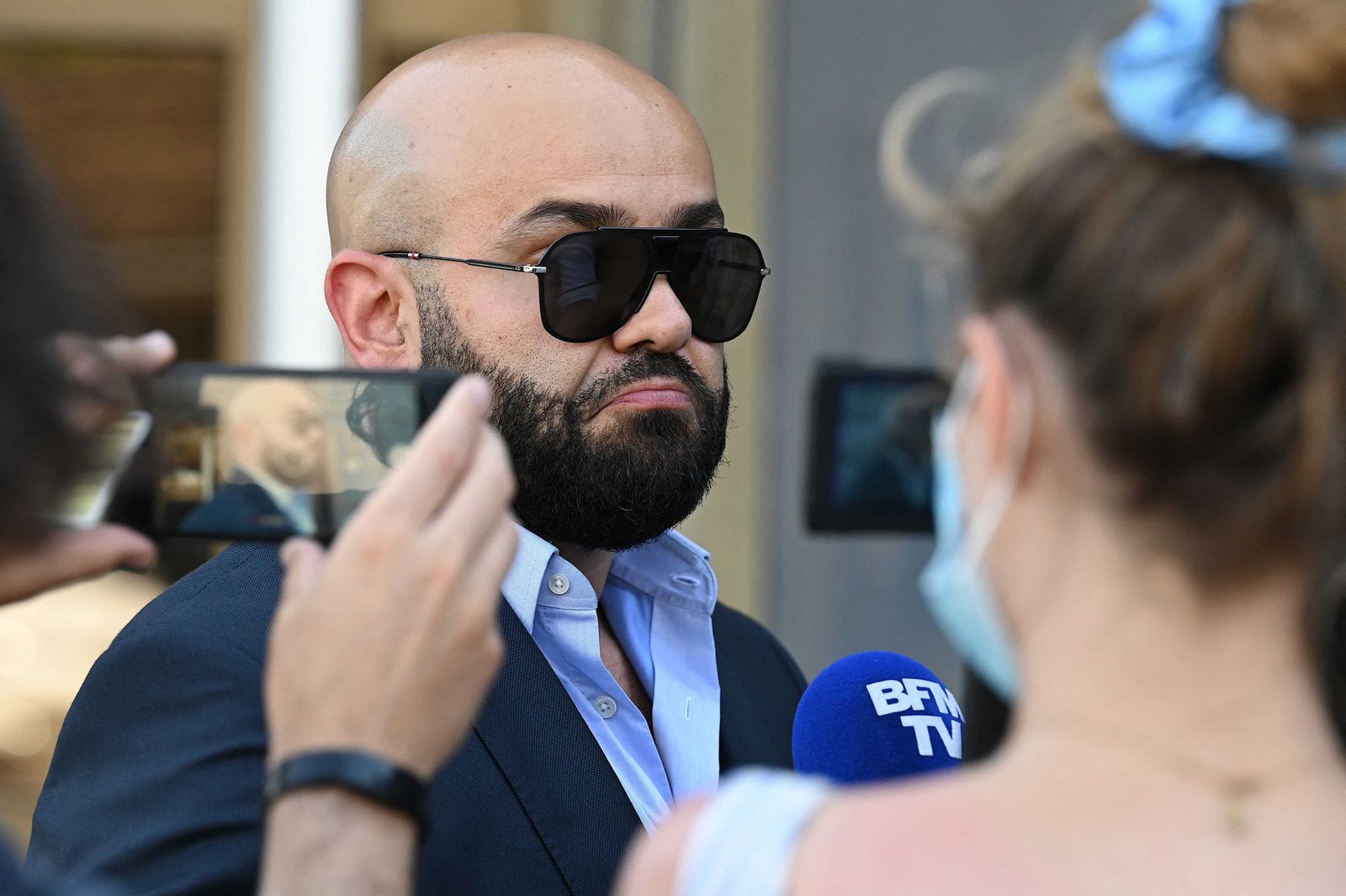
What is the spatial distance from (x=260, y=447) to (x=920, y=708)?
0.97 m

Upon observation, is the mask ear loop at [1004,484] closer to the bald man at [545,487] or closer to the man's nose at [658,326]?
the bald man at [545,487]

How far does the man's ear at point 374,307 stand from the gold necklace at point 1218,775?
159 centimetres

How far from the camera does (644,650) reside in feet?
8.34

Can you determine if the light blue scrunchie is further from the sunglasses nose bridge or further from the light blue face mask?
the sunglasses nose bridge

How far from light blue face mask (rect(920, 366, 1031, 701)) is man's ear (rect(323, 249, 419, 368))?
135 cm

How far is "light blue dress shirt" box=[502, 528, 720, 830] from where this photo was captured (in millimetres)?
2230

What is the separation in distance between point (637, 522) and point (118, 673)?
0.78 metres

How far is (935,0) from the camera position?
4988 millimetres

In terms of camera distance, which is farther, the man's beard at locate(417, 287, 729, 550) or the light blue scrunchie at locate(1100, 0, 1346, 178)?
the man's beard at locate(417, 287, 729, 550)

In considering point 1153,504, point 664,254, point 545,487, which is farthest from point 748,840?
point 664,254

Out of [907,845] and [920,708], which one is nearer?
[907,845]

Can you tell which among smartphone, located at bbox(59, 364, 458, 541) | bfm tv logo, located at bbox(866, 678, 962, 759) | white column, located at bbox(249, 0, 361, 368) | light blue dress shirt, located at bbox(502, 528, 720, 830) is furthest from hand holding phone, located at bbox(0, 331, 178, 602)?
white column, located at bbox(249, 0, 361, 368)

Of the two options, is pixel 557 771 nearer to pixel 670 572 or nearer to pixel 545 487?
pixel 545 487

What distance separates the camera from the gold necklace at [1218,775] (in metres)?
1.18
